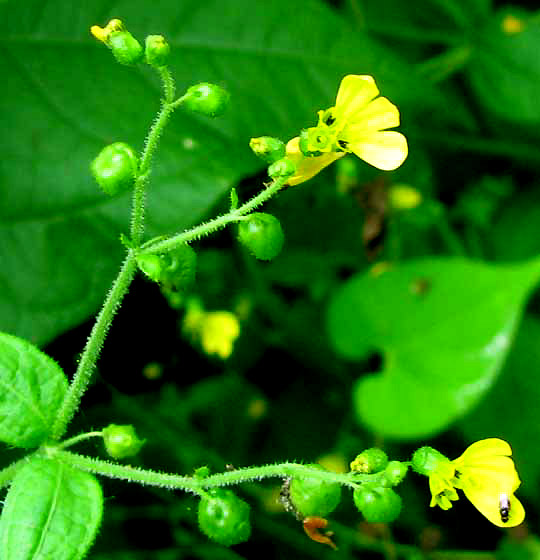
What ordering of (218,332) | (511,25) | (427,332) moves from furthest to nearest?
(511,25) < (427,332) < (218,332)

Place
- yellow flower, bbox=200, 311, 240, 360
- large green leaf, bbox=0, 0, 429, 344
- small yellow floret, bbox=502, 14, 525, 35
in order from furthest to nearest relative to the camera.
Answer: small yellow floret, bbox=502, 14, 525, 35
yellow flower, bbox=200, 311, 240, 360
large green leaf, bbox=0, 0, 429, 344

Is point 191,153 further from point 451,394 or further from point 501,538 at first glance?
point 501,538

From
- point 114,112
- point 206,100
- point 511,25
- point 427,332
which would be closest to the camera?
point 206,100

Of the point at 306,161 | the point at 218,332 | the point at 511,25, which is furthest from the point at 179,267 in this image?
the point at 511,25

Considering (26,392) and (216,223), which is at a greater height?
(216,223)

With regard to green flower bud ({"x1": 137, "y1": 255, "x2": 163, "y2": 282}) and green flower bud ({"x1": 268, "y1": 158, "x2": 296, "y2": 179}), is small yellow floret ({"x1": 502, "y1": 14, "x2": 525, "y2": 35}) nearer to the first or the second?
green flower bud ({"x1": 268, "y1": 158, "x2": 296, "y2": 179})

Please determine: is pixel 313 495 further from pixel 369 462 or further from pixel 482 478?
pixel 482 478

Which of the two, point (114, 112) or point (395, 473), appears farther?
point (114, 112)

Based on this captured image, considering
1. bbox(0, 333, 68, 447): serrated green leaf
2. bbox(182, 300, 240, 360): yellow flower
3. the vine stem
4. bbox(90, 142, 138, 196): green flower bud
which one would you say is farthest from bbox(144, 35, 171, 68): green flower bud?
bbox(182, 300, 240, 360): yellow flower

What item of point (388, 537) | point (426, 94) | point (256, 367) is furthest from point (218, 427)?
point (426, 94)
